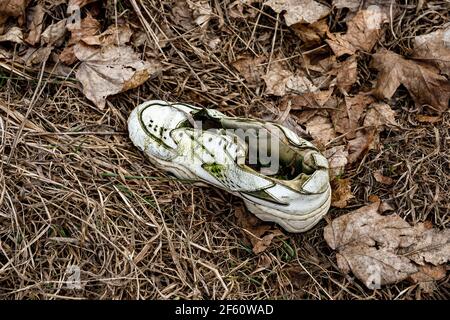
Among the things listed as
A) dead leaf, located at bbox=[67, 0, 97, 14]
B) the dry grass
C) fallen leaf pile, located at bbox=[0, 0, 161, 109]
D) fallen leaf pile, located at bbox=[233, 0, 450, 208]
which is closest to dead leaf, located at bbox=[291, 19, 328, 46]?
fallen leaf pile, located at bbox=[233, 0, 450, 208]

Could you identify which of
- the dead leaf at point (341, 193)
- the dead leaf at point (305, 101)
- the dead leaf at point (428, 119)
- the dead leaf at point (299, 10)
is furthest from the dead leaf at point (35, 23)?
the dead leaf at point (428, 119)

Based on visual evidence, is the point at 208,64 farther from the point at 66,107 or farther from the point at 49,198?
the point at 49,198

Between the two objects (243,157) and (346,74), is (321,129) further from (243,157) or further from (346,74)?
(243,157)

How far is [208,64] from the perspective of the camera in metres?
2.58

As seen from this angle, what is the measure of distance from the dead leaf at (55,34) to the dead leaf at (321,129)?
1.11m

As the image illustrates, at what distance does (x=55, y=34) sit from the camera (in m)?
2.50

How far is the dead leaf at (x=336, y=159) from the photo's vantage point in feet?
7.83

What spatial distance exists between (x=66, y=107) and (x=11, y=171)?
374mm

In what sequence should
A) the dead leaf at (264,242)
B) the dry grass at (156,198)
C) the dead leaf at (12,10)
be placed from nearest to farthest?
1. the dry grass at (156,198)
2. the dead leaf at (264,242)
3. the dead leaf at (12,10)

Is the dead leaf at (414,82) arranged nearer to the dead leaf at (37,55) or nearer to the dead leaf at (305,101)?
the dead leaf at (305,101)

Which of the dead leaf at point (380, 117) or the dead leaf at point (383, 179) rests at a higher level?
the dead leaf at point (380, 117)

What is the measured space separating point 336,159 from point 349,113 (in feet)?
0.77

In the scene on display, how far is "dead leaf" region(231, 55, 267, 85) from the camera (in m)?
2.58

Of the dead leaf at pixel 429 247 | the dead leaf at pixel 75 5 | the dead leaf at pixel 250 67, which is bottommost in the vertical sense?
the dead leaf at pixel 429 247
